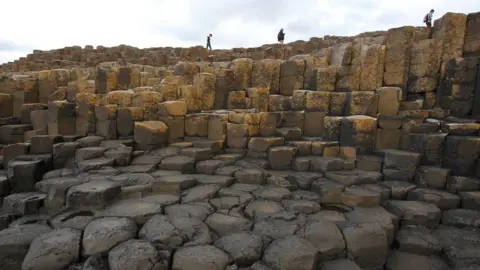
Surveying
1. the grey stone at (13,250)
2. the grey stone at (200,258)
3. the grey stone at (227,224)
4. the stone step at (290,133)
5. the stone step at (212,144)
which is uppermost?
the stone step at (290,133)

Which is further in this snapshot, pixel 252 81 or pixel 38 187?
pixel 252 81

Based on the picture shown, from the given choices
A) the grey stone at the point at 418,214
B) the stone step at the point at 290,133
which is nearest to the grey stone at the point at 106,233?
the grey stone at the point at 418,214

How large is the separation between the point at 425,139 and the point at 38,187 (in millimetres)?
7642

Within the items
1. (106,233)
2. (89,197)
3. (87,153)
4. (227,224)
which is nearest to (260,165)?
(227,224)

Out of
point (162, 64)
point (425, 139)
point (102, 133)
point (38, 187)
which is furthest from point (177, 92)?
point (162, 64)

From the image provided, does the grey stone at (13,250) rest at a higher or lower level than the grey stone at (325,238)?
lower

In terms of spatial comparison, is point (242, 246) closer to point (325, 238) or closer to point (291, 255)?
point (291, 255)

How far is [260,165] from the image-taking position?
247 inches

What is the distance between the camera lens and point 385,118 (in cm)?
650

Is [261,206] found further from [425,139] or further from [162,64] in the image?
[162,64]

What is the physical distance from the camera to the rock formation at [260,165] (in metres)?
3.60

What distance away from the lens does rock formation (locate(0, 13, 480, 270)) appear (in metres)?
3.60

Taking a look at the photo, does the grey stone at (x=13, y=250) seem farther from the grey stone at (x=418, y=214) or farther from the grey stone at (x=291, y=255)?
the grey stone at (x=418, y=214)

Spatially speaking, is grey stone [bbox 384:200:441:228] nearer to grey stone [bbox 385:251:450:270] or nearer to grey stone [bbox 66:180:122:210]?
grey stone [bbox 385:251:450:270]
